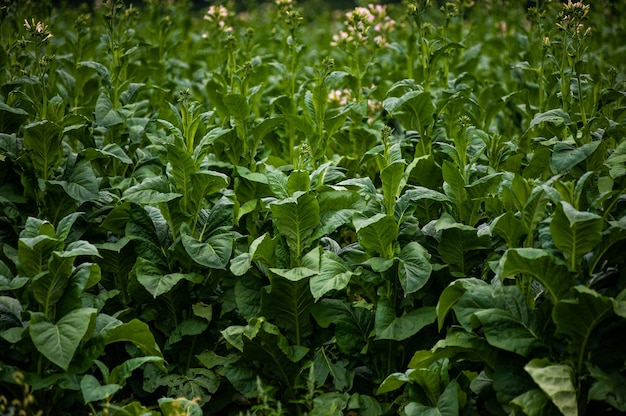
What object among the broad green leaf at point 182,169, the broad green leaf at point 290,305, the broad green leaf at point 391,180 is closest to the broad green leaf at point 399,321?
the broad green leaf at point 290,305

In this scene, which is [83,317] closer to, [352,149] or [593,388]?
[593,388]

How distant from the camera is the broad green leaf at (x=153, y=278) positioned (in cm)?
354

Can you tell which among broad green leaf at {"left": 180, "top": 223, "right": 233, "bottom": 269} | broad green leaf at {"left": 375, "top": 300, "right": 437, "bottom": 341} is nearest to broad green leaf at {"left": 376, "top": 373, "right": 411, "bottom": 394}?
broad green leaf at {"left": 375, "top": 300, "right": 437, "bottom": 341}

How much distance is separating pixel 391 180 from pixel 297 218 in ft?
1.80

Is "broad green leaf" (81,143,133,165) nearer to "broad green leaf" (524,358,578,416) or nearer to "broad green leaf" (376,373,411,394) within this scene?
"broad green leaf" (376,373,411,394)

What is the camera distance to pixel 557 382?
277 cm

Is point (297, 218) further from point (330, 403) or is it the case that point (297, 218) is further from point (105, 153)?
point (105, 153)

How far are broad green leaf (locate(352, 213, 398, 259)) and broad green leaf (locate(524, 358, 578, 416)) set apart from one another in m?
0.98

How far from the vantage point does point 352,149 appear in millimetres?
5473

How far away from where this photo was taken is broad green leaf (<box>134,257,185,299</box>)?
3.54 m

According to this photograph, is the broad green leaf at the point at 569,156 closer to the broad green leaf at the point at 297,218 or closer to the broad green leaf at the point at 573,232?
the broad green leaf at the point at 573,232

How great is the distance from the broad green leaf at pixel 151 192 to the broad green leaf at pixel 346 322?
103cm

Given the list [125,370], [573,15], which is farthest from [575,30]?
[125,370]

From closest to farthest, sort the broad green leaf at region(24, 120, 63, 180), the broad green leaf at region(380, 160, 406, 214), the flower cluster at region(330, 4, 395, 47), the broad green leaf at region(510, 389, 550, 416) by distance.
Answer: the broad green leaf at region(510, 389, 550, 416) < the broad green leaf at region(380, 160, 406, 214) < the broad green leaf at region(24, 120, 63, 180) < the flower cluster at region(330, 4, 395, 47)
